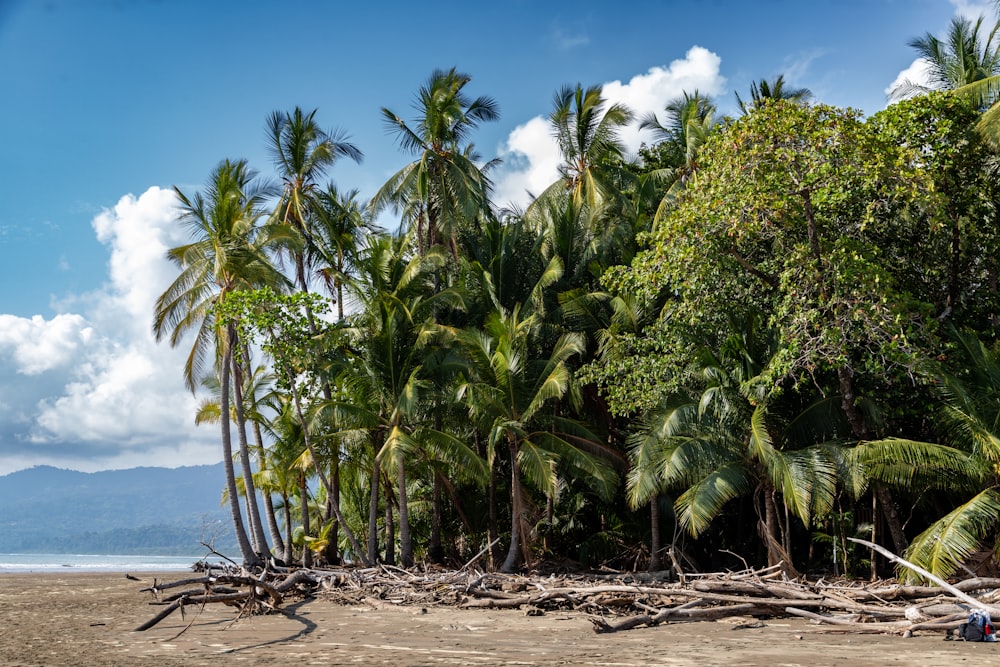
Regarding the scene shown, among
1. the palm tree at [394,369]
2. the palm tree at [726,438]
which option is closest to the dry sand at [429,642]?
the palm tree at [726,438]

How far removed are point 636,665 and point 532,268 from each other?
15604mm

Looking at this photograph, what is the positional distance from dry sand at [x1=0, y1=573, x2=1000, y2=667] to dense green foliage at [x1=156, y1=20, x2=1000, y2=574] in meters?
2.74

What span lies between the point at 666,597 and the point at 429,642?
3850 mm

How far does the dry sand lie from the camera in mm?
8078

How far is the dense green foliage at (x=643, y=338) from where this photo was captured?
1355 cm

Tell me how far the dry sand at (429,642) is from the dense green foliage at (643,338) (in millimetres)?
2742

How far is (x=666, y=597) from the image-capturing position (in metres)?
11.7

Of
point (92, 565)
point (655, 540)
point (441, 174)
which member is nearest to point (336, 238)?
point (441, 174)

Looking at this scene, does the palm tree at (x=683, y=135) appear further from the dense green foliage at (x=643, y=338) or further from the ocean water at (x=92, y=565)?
the ocean water at (x=92, y=565)

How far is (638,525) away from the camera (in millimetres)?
19547

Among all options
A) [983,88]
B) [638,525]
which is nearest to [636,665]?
[638,525]

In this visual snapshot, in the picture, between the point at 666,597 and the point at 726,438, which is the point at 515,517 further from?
the point at 666,597

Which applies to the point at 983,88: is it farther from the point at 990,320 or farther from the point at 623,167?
the point at 623,167

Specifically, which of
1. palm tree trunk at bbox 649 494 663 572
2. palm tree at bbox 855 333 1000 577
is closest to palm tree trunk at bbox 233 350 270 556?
palm tree trunk at bbox 649 494 663 572
